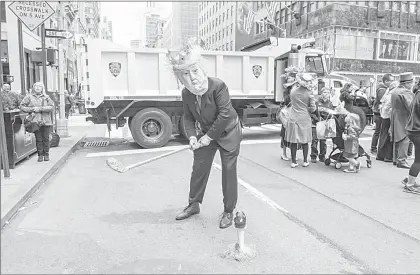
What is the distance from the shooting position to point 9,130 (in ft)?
21.2

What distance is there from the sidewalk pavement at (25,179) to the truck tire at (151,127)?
5.56 feet

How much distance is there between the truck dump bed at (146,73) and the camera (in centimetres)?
905

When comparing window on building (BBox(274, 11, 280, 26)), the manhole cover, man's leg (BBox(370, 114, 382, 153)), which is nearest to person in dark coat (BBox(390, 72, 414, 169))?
man's leg (BBox(370, 114, 382, 153))

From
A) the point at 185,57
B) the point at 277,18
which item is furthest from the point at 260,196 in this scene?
the point at 277,18

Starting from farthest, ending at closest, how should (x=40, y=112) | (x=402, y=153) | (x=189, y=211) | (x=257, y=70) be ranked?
(x=257, y=70) < (x=402, y=153) < (x=40, y=112) < (x=189, y=211)

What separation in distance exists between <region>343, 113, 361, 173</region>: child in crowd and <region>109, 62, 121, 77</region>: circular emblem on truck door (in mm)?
5660

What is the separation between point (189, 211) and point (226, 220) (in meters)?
0.51

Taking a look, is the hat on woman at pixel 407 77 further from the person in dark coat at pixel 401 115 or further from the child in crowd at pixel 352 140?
the child in crowd at pixel 352 140

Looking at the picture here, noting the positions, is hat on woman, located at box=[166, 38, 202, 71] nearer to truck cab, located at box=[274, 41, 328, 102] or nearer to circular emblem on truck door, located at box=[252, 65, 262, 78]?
circular emblem on truck door, located at box=[252, 65, 262, 78]

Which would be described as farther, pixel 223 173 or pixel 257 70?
pixel 257 70

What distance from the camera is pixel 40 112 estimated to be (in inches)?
275

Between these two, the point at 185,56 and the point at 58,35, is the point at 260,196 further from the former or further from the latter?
the point at 58,35

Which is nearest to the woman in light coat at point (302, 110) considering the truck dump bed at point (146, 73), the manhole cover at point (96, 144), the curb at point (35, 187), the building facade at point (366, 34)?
the truck dump bed at point (146, 73)

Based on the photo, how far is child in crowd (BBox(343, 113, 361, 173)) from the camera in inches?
261
